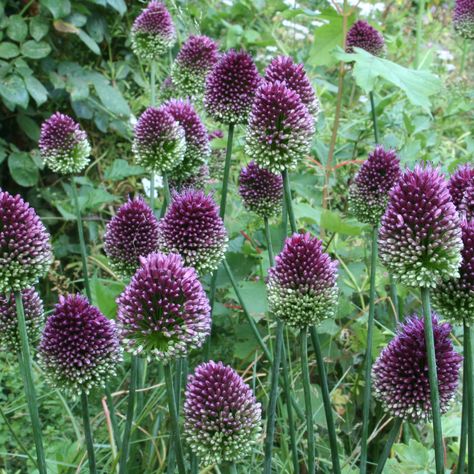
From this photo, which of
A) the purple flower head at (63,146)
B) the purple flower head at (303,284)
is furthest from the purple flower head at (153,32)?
the purple flower head at (303,284)

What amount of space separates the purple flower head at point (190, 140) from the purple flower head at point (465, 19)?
1.40 m

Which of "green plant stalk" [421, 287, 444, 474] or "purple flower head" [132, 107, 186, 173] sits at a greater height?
"purple flower head" [132, 107, 186, 173]

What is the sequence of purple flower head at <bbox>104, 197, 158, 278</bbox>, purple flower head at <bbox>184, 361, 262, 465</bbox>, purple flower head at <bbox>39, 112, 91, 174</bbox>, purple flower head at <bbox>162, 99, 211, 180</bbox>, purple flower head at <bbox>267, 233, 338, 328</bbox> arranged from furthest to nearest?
purple flower head at <bbox>39, 112, 91, 174</bbox> → purple flower head at <bbox>162, 99, 211, 180</bbox> → purple flower head at <bbox>104, 197, 158, 278</bbox> → purple flower head at <bbox>267, 233, 338, 328</bbox> → purple flower head at <bbox>184, 361, 262, 465</bbox>

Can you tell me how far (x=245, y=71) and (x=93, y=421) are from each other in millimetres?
1373

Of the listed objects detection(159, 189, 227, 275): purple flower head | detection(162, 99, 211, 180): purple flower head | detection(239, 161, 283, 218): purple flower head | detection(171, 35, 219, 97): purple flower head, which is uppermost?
detection(171, 35, 219, 97): purple flower head

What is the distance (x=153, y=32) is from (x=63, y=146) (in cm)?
72

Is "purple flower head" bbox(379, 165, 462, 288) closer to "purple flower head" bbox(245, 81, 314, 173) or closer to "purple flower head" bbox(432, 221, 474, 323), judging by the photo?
"purple flower head" bbox(432, 221, 474, 323)

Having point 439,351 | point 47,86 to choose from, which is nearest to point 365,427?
point 439,351

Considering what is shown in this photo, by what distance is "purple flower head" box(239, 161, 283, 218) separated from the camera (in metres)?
2.12

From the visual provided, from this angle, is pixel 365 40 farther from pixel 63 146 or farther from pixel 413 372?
pixel 413 372

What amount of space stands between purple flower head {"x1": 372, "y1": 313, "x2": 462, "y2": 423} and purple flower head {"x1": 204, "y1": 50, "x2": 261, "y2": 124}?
833 millimetres

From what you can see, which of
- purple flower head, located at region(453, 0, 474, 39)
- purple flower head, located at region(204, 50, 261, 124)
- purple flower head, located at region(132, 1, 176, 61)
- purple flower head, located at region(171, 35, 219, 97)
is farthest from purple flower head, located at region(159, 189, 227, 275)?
purple flower head, located at region(453, 0, 474, 39)

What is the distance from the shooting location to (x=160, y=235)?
1.71 metres

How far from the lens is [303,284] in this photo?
1.51m
